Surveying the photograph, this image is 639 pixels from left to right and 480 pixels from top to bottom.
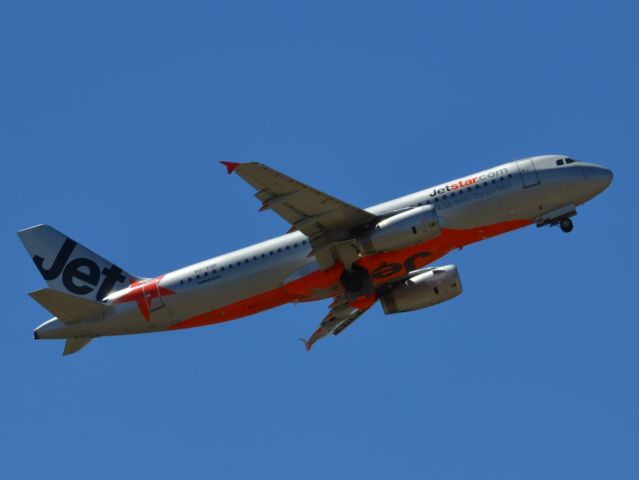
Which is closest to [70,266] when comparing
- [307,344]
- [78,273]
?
[78,273]

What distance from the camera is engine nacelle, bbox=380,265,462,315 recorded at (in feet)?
188

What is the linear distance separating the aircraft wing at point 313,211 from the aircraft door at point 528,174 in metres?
7.57

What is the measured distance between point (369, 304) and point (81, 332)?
14.4 metres

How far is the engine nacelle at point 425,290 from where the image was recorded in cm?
5719

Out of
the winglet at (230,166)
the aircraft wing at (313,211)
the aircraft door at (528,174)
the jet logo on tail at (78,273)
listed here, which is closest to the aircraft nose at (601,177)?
the aircraft door at (528,174)

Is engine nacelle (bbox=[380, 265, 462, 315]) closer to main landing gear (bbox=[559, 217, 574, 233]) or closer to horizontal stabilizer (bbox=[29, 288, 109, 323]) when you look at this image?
main landing gear (bbox=[559, 217, 574, 233])

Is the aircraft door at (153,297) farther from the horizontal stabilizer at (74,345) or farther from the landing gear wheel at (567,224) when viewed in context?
the landing gear wheel at (567,224)

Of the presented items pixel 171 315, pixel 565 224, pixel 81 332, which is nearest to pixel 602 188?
pixel 565 224

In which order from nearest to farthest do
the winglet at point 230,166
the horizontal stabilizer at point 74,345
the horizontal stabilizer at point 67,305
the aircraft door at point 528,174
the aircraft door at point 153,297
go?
the winglet at point 230,166 → the horizontal stabilizer at point 67,305 → the aircraft door at point 528,174 → the aircraft door at point 153,297 → the horizontal stabilizer at point 74,345

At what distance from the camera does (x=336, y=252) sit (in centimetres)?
5312

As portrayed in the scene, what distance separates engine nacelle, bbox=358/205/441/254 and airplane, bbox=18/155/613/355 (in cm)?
5

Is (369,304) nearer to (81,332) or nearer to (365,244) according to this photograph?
(365,244)

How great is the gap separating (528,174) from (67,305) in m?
23.3

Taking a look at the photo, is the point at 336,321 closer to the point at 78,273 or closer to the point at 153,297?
the point at 153,297
